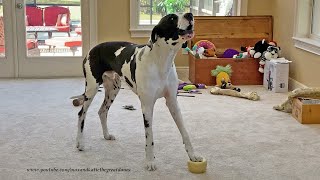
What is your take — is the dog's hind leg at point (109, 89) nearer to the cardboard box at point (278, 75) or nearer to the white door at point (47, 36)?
the cardboard box at point (278, 75)

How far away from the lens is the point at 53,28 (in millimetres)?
5535

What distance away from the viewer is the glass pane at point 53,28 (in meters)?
5.48

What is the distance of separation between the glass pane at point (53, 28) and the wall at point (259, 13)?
11.8 inches

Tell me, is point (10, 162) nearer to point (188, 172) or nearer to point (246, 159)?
point (188, 172)

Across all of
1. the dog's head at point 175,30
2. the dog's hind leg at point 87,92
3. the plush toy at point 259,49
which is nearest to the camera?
the dog's head at point 175,30

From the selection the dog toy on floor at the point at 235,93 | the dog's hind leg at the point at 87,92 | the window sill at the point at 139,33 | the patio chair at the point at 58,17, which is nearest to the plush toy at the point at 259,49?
the dog toy on floor at the point at 235,93

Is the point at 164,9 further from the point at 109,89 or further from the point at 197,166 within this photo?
the point at 197,166

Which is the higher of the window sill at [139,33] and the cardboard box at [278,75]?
the window sill at [139,33]

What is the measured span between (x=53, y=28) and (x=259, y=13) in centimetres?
255

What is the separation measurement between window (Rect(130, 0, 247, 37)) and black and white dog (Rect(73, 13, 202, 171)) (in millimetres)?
2708

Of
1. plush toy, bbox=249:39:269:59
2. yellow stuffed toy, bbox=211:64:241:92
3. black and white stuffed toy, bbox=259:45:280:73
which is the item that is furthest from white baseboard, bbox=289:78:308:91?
yellow stuffed toy, bbox=211:64:241:92

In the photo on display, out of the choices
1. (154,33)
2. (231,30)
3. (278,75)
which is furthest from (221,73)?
(154,33)

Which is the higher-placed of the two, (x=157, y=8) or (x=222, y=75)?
(x=157, y=8)

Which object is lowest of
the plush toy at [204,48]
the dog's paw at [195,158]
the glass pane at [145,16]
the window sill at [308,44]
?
the dog's paw at [195,158]
